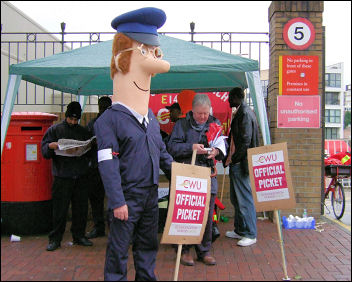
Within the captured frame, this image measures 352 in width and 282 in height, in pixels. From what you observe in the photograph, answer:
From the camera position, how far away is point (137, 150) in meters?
3.22

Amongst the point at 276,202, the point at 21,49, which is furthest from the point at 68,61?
the point at 21,49

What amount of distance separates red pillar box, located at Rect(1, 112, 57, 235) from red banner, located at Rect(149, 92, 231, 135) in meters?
2.09

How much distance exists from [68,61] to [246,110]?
233cm

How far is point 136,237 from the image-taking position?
10.9 ft

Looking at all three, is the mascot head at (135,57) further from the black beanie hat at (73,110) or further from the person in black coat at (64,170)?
the person in black coat at (64,170)

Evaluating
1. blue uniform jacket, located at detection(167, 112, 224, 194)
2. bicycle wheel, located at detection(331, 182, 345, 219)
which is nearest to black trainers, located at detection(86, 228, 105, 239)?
blue uniform jacket, located at detection(167, 112, 224, 194)

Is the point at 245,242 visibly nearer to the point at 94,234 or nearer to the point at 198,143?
the point at 198,143

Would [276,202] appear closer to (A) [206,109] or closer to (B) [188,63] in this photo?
(A) [206,109]

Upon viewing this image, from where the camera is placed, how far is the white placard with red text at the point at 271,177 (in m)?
4.05

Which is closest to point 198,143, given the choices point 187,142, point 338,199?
point 187,142

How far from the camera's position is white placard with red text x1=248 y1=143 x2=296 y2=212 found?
405 cm

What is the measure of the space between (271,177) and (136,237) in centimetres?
164

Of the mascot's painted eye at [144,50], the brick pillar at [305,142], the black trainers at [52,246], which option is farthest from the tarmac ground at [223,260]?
the mascot's painted eye at [144,50]

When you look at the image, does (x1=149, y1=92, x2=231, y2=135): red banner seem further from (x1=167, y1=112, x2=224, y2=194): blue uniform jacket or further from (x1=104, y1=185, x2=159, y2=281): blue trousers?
(x1=104, y1=185, x2=159, y2=281): blue trousers
